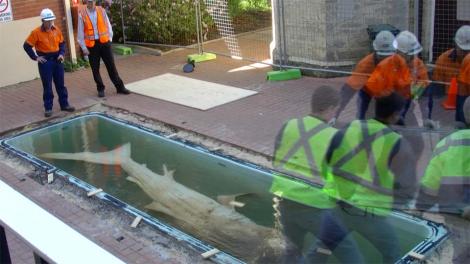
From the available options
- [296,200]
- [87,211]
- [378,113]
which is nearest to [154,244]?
[87,211]

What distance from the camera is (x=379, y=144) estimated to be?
13.0 ft

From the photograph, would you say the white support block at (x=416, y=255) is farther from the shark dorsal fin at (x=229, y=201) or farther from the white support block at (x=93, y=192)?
the white support block at (x=93, y=192)

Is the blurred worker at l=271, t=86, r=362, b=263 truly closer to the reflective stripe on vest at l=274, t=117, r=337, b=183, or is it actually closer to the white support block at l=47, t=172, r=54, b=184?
the reflective stripe on vest at l=274, t=117, r=337, b=183

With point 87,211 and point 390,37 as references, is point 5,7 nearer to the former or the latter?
point 87,211

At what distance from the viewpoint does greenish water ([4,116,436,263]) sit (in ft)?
18.9

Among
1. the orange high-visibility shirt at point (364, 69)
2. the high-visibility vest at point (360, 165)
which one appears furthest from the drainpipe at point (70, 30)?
the high-visibility vest at point (360, 165)

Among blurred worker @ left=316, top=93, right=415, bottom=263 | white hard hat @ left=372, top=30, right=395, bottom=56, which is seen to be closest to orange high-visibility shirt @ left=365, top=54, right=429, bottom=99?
white hard hat @ left=372, top=30, right=395, bottom=56

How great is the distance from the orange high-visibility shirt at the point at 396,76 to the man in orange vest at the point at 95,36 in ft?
16.6

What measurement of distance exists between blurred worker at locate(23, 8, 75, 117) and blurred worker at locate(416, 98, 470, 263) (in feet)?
20.4

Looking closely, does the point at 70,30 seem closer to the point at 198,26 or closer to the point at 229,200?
the point at 198,26

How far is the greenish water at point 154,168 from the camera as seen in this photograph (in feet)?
18.9

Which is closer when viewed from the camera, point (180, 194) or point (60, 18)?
point (180, 194)

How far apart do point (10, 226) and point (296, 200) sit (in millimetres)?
2537

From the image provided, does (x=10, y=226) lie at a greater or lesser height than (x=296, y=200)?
greater
